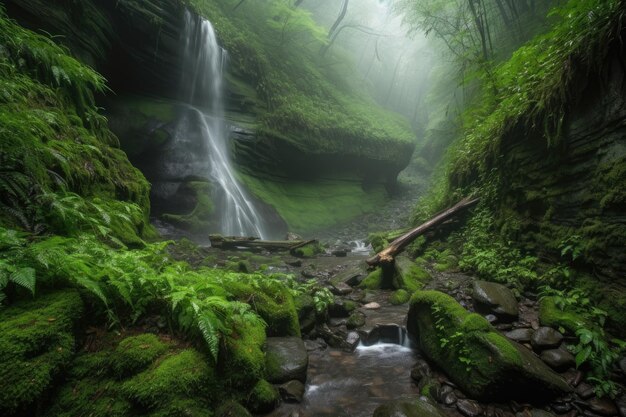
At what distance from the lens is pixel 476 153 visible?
26.1 ft

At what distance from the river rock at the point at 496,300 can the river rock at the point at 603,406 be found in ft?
4.26

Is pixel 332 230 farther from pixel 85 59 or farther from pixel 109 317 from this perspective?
pixel 109 317

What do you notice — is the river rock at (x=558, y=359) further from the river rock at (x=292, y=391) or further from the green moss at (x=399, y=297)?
the river rock at (x=292, y=391)

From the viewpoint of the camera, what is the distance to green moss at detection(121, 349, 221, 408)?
221 cm

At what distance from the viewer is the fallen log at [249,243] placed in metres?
9.95

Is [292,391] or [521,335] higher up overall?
[521,335]

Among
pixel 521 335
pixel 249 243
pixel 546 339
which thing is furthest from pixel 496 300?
pixel 249 243

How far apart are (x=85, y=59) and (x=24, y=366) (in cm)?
1148

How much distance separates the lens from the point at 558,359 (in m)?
3.38

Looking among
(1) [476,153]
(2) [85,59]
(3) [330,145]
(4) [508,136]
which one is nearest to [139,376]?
(4) [508,136]

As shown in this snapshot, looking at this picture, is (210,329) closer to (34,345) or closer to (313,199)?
(34,345)

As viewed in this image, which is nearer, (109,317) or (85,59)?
(109,317)

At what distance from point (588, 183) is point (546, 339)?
2.30 meters

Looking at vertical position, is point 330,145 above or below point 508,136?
above
